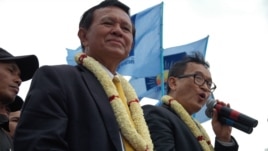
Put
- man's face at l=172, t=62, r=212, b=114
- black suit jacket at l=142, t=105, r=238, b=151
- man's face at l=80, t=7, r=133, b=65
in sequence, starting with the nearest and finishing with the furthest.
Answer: man's face at l=80, t=7, r=133, b=65, black suit jacket at l=142, t=105, r=238, b=151, man's face at l=172, t=62, r=212, b=114

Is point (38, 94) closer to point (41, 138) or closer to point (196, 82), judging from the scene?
point (41, 138)

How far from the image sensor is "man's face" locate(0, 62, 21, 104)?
10.3 feet

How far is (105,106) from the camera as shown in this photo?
2088 millimetres

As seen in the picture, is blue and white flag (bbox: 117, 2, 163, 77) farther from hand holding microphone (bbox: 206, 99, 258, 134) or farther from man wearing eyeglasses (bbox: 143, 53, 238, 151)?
hand holding microphone (bbox: 206, 99, 258, 134)

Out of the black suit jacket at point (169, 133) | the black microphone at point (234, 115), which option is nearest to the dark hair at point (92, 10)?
the black suit jacket at point (169, 133)

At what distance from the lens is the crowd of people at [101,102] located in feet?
6.16

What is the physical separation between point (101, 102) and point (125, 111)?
158 mm

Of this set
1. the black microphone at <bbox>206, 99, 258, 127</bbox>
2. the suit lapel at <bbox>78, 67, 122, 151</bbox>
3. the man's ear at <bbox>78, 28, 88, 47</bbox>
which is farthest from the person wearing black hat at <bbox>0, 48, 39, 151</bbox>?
the black microphone at <bbox>206, 99, 258, 127</bbox>

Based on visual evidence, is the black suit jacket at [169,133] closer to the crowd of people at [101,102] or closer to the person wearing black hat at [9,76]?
the crowd of people at [101,102]

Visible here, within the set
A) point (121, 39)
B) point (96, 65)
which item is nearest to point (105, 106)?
point (96, 65)

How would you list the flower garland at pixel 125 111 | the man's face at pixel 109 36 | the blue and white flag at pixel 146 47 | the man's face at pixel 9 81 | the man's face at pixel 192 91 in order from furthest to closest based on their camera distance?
the blue and white flag at pixel 146 47, the man's face at pixel 192 91, the man's face at pixel 9 81, the man's face at pixel 109 36, the flower garland at pixel 125 111

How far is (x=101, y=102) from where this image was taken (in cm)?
209

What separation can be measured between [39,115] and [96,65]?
0.55 m

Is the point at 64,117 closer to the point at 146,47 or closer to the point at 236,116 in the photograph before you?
the point at 236,116
